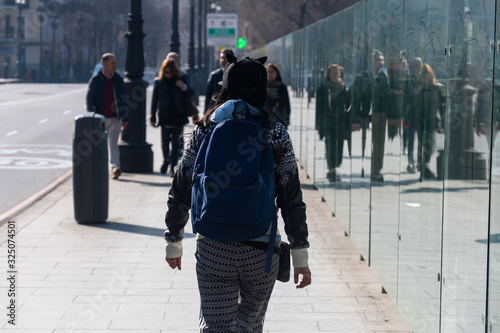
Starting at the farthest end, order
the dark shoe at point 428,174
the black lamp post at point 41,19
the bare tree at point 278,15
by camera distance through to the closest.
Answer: the black lamp post at point 41,19 < the bare tree at point 278,15 < the dark shoe at point 428,174

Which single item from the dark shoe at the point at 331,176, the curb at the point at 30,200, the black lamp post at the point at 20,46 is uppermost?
the black lamp post at the point at 20,46

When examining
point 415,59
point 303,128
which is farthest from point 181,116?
point 415,59

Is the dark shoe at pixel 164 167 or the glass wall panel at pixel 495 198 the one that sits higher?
the glass wall panel at pixel 495 198

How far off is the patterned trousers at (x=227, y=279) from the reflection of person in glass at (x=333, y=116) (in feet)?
17.5

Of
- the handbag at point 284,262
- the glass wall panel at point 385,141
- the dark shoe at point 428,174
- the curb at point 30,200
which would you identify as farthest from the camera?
the curb at point 30,200

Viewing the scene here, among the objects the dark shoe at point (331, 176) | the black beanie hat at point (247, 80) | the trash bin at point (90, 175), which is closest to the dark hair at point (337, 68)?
the dark shoe at point (331, 176)

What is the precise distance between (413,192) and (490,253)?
1.66 m

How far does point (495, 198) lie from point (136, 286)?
11.9 feet

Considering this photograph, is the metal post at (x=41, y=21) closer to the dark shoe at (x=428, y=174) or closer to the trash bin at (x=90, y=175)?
the trash bin at (x=90, y=175)

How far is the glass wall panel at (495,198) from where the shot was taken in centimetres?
371

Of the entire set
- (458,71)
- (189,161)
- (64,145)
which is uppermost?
(458,71)

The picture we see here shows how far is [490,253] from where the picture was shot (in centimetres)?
384

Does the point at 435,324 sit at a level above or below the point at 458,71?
below

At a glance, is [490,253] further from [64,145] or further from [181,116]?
[64,145]
